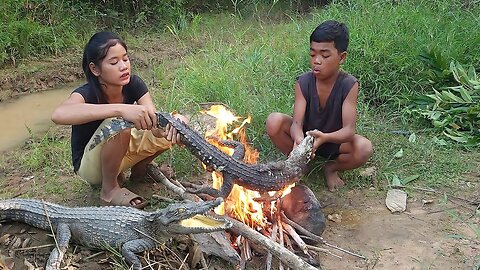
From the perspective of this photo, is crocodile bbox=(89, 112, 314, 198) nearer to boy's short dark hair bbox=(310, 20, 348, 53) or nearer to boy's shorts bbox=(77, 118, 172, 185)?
boy's shorts bbox=(77, 118, 172, 185)

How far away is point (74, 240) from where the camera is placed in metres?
3.04

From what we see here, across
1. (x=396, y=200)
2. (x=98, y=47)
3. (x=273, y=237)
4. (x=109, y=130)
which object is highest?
(x=98, y=47)

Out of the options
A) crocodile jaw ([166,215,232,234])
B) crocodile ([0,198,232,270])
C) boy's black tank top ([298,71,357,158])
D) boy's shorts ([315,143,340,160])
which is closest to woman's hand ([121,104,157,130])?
crocodile ([0,198,232,270])

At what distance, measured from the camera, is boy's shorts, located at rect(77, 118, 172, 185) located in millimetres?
3375

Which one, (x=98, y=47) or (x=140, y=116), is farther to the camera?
(x=98, y=47)

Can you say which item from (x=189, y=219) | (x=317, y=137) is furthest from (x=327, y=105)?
(x=189, y=219)

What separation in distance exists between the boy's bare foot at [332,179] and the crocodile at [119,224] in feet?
4.19

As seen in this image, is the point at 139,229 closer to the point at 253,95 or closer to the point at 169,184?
the point at 169,184

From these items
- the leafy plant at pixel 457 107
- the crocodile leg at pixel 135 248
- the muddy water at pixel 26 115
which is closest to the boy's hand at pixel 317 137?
the crocodile leg at pixel 135 248

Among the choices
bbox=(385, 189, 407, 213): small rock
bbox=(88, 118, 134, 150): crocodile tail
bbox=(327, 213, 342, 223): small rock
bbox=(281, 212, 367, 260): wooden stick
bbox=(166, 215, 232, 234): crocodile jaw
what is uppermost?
bbox=(88, 118, 134, 150): crocodile tail

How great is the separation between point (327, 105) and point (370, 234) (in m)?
0.94

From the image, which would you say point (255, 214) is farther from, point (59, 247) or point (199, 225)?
point (59, 247)

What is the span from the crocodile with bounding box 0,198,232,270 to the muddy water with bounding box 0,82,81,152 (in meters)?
2.31

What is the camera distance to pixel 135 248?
9.25 feet
